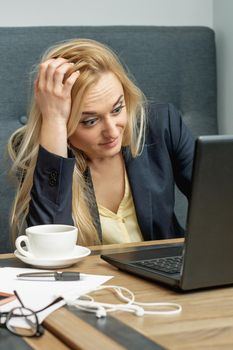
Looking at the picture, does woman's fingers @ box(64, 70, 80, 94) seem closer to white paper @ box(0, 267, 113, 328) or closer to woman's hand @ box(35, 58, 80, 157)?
woman's hand @ box(35, 58, 80, 157)

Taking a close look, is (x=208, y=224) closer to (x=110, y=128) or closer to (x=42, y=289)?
(x=42, y=289)

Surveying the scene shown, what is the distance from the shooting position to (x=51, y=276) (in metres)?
1.01

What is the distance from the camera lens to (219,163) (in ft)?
2.78

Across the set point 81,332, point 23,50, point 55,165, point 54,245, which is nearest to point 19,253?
point 54,245

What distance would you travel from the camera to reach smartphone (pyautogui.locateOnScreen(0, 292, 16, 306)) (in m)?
0.89

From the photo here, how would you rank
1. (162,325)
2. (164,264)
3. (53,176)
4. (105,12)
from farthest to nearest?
1. (105,12)
2. (53,176)
3. (164,264)
4. (162,325)

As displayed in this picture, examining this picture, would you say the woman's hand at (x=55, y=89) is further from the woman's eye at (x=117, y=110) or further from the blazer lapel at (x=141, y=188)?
the blazer lapel at (x=141, y=188)

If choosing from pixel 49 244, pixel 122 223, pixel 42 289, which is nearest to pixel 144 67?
pixel 122 223

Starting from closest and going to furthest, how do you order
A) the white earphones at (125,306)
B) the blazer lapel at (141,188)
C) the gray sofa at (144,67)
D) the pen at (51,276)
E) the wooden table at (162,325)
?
the wooden table at (162,325) → the white earphones at (125,306) → the pen at (51,276) → the blazer lapel at (141,188) → the gray sofa at (144,67)

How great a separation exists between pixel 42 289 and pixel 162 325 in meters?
0.21

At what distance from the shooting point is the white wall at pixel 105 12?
2037 mm

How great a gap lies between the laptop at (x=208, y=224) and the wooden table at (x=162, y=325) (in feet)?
0.07

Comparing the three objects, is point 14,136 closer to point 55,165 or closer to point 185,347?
point 55,165

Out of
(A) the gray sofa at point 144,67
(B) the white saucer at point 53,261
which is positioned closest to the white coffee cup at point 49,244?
(B) the white saucer at point 53,261
